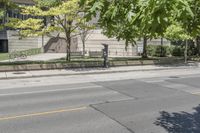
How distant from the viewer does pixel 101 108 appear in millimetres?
11375

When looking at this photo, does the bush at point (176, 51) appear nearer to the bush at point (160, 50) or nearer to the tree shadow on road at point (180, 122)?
the bush at point (160, 50)

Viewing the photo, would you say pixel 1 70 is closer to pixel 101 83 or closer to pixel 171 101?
pixel 101 83

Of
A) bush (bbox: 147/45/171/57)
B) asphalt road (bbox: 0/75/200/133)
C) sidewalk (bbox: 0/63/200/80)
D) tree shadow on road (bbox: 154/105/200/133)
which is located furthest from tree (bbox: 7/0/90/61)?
bush (bbox: 147/45/171/57)

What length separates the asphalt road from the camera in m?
9.04

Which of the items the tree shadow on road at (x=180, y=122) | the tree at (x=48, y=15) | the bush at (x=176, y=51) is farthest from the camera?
the bush at (x=176, y=51)

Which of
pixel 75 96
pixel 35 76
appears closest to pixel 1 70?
pixel 35 76

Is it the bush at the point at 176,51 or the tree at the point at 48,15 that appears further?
the bush at the point at 176,51

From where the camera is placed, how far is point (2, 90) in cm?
1555

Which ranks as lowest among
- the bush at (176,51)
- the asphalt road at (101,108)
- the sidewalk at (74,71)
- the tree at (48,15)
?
the asphalt road at (101,108)

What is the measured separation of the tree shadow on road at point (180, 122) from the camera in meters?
9.00

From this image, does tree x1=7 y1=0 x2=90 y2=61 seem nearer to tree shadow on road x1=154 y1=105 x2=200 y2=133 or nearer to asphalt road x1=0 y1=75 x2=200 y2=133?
asphalt road x1=0 y1=75 x2=200 y2=133

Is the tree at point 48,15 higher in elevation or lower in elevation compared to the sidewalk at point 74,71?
higher

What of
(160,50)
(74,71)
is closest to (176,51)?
(160,50)

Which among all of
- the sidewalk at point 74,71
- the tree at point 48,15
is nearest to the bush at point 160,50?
the sidewalk at point 74,71
